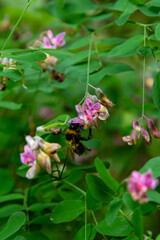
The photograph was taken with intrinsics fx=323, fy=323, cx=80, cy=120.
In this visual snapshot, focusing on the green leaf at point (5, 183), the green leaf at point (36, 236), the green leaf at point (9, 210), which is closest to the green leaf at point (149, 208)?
the green leaf at point (36, 236)

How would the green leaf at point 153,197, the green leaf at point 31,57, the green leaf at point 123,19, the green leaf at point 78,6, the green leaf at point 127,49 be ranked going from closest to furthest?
1. the green leaf at point 153,197
2. the green leaf at point 31,57
3. the green leaf at point 127,49
4. the green leaf at point 123,19
5. the green leaf at point 78,6

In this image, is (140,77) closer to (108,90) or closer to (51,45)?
(108,90)

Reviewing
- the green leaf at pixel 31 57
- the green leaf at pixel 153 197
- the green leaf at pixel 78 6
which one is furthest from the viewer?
the green leaf at pixel 78 6

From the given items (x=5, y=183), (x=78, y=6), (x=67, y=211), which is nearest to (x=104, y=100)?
(x=67, y=211)

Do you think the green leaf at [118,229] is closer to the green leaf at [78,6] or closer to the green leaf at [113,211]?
the green leaf at [113,211]

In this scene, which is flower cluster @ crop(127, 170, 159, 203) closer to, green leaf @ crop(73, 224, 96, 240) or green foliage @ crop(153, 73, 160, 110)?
green leaf @ crop(73, 224, 96, 240)

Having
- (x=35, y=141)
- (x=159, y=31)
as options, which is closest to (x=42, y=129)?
(x=35, y=141)

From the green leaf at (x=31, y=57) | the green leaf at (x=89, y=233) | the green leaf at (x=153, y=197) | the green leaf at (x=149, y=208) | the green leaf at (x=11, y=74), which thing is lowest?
the green leaf at (x=89, y=233)

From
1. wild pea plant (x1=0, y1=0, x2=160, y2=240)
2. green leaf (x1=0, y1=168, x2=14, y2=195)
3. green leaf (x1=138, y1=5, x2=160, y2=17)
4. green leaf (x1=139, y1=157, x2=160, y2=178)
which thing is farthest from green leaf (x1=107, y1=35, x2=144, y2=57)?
green leaf (x1=0, y1=168, x2=14, y2=195)
